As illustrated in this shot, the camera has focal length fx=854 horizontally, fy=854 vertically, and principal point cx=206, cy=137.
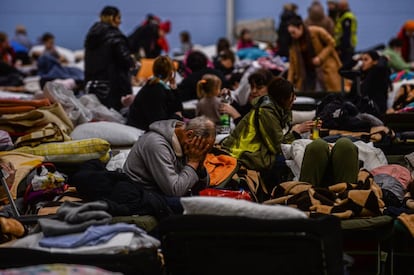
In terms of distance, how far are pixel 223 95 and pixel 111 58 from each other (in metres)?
1.84

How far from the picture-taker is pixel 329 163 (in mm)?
5641

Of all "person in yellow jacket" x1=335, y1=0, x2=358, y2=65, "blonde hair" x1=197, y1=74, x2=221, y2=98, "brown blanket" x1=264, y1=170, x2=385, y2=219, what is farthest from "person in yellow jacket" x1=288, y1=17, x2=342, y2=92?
"brown blanket" x1=264, y1=170, x2=385, y2=219

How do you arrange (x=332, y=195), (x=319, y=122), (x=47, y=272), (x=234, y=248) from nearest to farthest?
(x=47, y=272) < (x=234, y=248) < (x=332, y=195) < (x=319, y=122)

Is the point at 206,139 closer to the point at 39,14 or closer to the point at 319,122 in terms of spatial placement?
the point at 319,122

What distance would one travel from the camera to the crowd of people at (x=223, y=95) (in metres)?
5.25

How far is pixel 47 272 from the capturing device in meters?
3.37

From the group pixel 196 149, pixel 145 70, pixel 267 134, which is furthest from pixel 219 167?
pixel 145 70

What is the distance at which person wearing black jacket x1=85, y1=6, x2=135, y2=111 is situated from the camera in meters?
9.18

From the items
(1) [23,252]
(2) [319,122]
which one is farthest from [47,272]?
(2) [319,122]

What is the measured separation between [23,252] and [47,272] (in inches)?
26.6

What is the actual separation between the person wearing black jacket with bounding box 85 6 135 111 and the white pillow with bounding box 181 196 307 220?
5153 millimetres

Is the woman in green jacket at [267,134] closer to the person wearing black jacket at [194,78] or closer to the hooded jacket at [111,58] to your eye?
the person wearing black jacket at [194,78]

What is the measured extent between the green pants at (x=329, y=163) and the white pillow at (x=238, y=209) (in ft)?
5.09

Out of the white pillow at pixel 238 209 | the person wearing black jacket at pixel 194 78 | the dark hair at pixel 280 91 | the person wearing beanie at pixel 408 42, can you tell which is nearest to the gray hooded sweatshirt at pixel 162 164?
the white pillow at pixel 238 209
